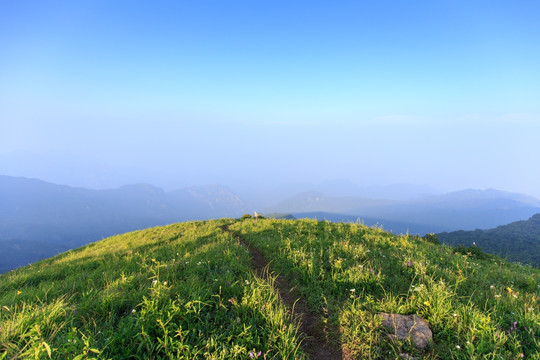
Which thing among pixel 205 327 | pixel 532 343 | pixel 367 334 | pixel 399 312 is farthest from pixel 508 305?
pixel 205 327

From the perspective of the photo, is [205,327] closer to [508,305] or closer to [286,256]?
[286,256]

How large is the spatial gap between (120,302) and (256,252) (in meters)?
6.25

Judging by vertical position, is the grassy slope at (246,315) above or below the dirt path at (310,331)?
above

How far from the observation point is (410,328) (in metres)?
4.39

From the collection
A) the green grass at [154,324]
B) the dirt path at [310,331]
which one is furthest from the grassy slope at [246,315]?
the dirt path at [310,331]

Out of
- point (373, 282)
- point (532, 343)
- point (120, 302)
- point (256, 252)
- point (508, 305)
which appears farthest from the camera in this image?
point (256, 252)

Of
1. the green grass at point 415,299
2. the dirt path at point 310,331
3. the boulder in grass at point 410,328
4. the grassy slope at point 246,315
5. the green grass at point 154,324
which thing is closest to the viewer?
the green grass at point 154,324

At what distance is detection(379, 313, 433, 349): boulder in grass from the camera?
4189 mm

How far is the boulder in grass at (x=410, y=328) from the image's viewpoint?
4.19 metres

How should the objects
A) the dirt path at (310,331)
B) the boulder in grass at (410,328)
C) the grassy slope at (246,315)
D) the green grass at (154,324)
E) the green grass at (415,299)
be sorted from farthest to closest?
the dirt path at (310,331) < the boulder in grass at (410,328) < the green grass at (415,299) < the grassy slope at (246,315) < the green grass at (154,324)

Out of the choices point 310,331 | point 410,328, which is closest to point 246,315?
point 310,331

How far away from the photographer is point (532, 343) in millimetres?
4012

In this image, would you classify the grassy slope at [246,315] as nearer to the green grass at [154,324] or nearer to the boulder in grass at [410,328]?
the green grass at [154,324]

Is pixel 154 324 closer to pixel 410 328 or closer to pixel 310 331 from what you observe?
pixel 310 331
